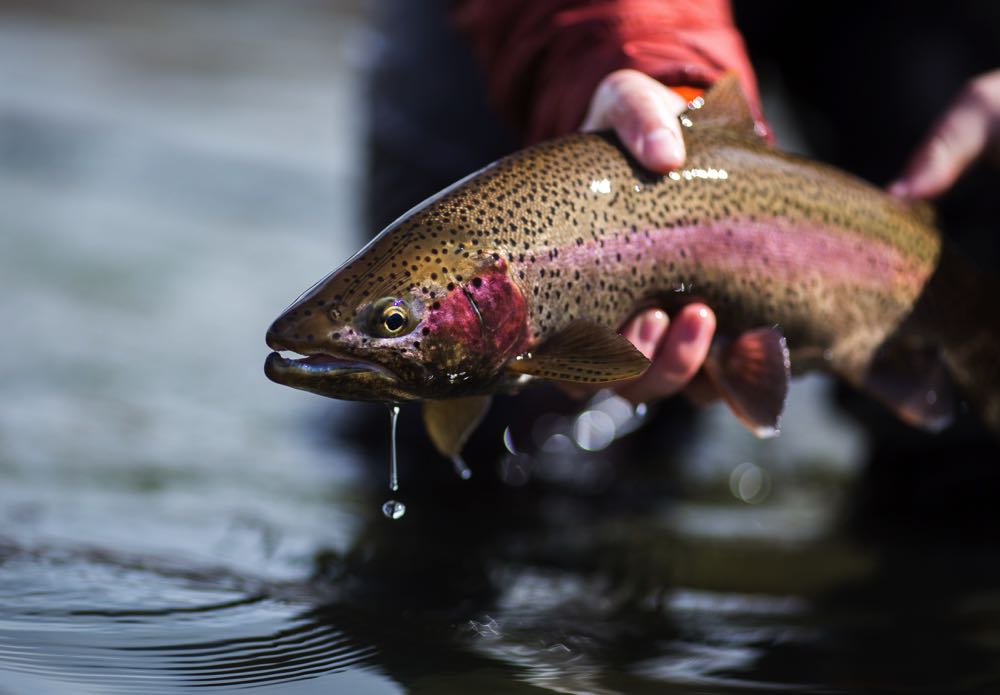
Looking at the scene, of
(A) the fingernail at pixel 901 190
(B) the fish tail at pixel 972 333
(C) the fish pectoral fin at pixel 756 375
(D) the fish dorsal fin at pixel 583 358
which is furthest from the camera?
(A) the fingernail at pixel 901 190

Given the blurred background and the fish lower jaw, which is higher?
the fish lower jaw

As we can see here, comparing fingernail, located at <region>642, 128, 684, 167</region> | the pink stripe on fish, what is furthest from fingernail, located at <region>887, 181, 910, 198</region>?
fingernail, located at <region>642, 128, 684, 167</region>

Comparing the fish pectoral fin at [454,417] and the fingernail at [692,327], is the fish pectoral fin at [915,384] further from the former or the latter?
the fish pectoral fin at [454,417]

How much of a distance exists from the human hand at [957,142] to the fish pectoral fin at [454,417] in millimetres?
1432

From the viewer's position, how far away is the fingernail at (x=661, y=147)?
2.74 m

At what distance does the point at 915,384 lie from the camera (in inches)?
134

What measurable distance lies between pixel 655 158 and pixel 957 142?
A: 1320 mm

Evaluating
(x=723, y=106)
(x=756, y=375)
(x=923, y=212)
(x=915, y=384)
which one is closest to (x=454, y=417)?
(x=756, y=375)

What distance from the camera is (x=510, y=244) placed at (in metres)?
2.56

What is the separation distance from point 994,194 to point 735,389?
6.86 feet

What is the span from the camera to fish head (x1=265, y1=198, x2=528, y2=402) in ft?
7.70

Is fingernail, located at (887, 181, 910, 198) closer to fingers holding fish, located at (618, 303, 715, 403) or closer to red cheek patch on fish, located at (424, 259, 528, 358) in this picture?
fingers holding fish, located at (618, 303, 715, 403)

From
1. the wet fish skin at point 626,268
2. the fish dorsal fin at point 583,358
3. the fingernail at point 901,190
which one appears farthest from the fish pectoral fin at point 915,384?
the fish dorsal fin at point 583,358

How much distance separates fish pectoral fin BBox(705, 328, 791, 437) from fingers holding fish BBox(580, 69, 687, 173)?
0.48m
